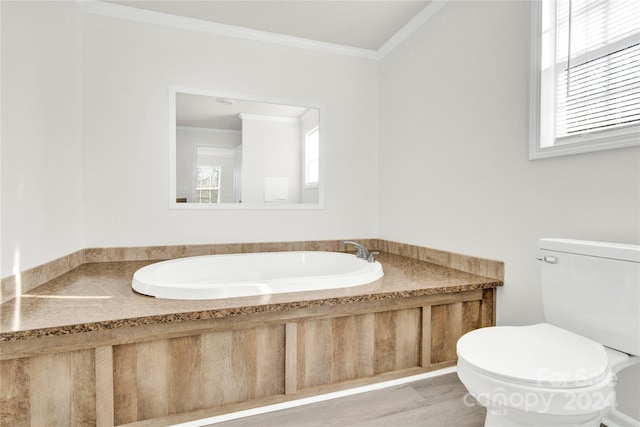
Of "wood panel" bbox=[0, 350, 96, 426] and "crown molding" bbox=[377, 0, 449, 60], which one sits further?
"crown molding" bbox=[377, 0, 449, 60]

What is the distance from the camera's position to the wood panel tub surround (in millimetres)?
1299

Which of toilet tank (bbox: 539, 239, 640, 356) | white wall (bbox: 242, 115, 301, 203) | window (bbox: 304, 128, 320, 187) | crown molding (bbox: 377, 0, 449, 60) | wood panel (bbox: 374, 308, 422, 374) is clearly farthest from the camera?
window (bbox: 304, 128, 320, 187)

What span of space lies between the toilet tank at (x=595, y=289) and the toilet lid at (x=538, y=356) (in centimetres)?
8

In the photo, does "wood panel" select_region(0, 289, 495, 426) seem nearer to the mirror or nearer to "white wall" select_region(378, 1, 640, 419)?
"white wall" select_region(378, 1, 640, 419)

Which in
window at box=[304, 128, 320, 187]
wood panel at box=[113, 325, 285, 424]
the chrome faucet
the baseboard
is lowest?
the baseboard

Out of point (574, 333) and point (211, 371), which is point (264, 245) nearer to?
point (211, 371)

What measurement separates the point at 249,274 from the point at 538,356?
1971 millimetres

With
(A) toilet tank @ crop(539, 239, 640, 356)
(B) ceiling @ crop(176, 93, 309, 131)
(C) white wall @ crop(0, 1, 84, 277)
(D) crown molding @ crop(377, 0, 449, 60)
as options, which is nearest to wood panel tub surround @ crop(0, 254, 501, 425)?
(C) white wall @ crop(0, 1, 84, 277)

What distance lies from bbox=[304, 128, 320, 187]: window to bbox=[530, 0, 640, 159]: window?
5.72ft

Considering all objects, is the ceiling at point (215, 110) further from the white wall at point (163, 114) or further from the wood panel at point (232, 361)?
the wood panel at point (232, 361)

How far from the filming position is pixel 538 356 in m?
1.17

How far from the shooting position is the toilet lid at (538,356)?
1041 millimetres

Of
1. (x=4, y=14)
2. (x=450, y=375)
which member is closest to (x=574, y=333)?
(x=450, y=375)

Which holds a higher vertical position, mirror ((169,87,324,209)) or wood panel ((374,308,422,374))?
Result: mirror ((169,87,324,209))
